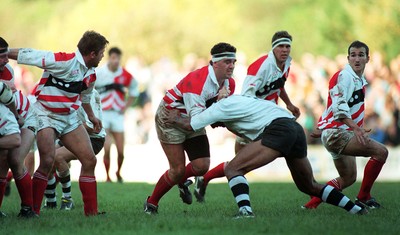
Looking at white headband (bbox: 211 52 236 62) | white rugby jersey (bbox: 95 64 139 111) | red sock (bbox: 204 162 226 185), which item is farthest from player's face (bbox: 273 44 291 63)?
white rugby jersey (bbox: 95 64 139 111)

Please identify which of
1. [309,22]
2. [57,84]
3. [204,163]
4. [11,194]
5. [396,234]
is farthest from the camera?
[309,22]

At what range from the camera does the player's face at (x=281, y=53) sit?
14.8 m

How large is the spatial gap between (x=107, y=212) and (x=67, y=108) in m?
1.57

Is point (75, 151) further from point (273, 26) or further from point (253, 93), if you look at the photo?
point (273, 26)

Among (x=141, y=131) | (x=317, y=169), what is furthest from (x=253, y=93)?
(x=141, y=131)

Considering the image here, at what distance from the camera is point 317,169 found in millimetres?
26125

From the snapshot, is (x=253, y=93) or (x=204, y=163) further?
(x=253, y=93)

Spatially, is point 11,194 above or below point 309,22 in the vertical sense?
below

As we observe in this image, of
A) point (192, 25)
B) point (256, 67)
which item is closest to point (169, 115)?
point (256, 67)

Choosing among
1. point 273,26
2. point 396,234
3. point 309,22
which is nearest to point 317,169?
point 396,234

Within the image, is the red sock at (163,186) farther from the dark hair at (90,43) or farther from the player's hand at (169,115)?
the dark hair at (90,43)

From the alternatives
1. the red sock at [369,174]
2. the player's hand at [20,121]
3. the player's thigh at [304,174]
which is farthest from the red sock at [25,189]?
the red sock at [369,174]

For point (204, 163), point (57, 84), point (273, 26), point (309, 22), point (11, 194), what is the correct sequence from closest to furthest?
point (57, 84) < point (204, 163) < point (11, 194) < point (309, 22) < point (273, 26)

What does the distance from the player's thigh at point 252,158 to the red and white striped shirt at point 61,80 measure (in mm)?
2122
